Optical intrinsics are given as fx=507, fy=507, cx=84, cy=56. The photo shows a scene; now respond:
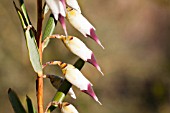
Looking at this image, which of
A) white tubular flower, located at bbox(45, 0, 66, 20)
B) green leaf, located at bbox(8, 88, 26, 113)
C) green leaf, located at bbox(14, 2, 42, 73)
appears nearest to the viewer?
white tubular flower, located at bbox(45, 0, 66, 20)

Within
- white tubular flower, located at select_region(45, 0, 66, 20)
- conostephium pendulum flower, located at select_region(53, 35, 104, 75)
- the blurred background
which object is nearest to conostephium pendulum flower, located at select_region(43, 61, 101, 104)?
conostephium pendulum flower, located at select_region(53, 35, 104, 75)

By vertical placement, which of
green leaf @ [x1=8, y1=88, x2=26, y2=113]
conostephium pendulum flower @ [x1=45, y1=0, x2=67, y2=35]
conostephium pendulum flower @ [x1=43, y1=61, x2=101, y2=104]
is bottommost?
green leaf @ [x1=8, y1=88, x2=26, y2=113]

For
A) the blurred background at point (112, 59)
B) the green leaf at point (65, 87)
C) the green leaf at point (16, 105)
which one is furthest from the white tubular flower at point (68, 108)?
the blurred background at point (112, 59)

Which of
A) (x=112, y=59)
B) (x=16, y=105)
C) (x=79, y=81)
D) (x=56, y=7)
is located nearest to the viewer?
(x=56, y=7)

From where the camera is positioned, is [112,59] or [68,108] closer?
[68,108]

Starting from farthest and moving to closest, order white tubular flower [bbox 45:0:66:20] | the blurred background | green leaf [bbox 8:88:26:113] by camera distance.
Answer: the blurred background, green leaf [bbox 8:88:26:113], white tubular flower [bbox 45:0:66:20]

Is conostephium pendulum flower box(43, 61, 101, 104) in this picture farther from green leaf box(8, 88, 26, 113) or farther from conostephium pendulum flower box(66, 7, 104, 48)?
green leaf box(8, 88, 26, 113)

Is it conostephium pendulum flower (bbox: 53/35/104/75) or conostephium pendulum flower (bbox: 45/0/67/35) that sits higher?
conostephium pendulum flower (bbox: 45/0/67/35)

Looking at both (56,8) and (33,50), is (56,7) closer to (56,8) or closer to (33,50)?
(56,8)

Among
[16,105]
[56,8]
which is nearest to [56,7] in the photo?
[56,8]
